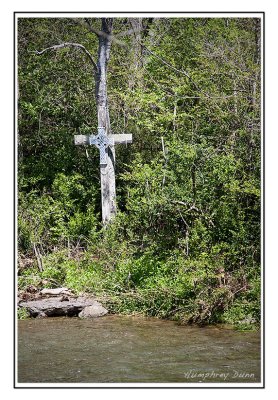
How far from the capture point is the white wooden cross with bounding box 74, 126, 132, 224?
13.2m

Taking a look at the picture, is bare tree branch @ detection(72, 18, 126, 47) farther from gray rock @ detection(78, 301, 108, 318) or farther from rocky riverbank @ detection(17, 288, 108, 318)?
gray rock @ detection(78, 301, 108, 318)

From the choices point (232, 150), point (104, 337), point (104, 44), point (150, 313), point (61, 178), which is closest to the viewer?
point (104, 337)

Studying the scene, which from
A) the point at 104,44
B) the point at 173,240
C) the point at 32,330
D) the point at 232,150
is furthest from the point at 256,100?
the point at 32,330

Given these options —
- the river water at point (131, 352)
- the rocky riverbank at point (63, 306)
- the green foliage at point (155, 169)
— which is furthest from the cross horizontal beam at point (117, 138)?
the river water at point (131, 352)

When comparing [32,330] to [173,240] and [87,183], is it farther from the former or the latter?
[87,183]

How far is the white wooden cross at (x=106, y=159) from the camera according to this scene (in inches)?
520

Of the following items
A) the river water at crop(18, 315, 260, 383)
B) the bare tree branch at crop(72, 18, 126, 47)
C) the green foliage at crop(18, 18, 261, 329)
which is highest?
the bare tree branch at crop(72, 18, 126, 47)

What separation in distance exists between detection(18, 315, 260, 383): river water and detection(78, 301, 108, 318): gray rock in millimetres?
135

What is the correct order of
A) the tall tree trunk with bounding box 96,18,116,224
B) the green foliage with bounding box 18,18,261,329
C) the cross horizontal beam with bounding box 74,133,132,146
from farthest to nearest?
the tall tree trunk with bounding box 96,18,116,224, the cross horizontal beam with bounding box 74,133,132,146, the green foliage with bounding box 18,18,261,329

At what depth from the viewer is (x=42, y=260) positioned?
12234 mm

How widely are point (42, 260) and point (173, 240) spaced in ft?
8.77

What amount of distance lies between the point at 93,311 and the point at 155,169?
2.86 m

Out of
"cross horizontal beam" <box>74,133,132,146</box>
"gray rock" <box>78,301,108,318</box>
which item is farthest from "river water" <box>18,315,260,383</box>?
"cross horizontal beam" <box>74,133,132,146</box>
